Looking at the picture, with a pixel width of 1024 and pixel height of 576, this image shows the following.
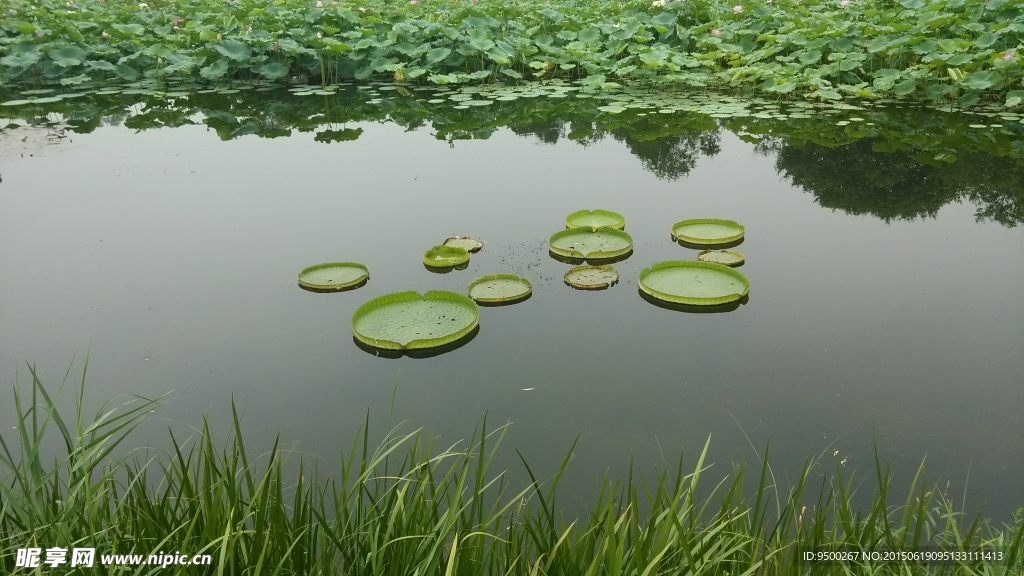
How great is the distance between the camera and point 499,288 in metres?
2.94

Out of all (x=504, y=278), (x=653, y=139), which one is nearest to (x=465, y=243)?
(x=504, y=278)

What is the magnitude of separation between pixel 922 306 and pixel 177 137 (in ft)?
17.1

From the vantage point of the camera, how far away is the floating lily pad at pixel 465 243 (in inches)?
131

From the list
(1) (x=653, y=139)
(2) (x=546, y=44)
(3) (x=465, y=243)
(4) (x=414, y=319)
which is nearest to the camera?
(4) (x=414, y=319)

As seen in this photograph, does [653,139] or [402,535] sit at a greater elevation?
[653,139]

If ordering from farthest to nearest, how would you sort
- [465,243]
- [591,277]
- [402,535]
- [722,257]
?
1. [465,243]
2. [722,257]
3. [591,277]
4. [402,535]

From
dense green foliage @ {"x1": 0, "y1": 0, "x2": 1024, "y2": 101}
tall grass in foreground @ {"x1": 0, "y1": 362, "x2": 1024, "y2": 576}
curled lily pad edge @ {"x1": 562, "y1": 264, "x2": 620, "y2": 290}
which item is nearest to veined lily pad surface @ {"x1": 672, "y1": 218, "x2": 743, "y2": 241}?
curled lily pad edge @ {"x1": 562, "y1": 264, "x2": 620, "y2": 290}

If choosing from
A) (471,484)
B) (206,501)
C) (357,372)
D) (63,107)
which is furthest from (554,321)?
(63,107)

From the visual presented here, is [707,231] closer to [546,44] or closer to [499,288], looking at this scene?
[499,288]

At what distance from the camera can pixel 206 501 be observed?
1323 mm

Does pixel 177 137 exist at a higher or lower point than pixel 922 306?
higher

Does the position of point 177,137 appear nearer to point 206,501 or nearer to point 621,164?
point 621,164

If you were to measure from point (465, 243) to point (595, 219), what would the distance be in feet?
2.33

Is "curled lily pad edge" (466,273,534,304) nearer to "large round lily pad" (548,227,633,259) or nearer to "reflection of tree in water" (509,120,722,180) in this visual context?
"large round lily pad" (548,227,633,259)
